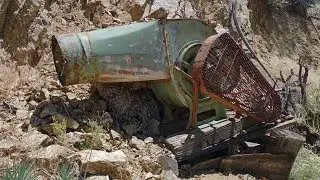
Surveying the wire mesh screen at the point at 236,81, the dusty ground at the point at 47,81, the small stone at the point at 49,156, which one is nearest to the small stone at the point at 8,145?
the dusty ground at the point at 47,81

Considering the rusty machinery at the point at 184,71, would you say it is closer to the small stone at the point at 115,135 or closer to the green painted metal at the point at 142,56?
the green painted metal at the point at 142,56

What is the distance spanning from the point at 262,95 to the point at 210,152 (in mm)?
855

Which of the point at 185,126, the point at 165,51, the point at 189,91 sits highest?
the point at 165,51

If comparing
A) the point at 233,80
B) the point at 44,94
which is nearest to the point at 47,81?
the point at 44,94

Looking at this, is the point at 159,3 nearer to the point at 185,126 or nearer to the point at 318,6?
the point at 185,126

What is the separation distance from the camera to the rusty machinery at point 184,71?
4.71m

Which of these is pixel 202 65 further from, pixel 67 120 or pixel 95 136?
pixel 67 120

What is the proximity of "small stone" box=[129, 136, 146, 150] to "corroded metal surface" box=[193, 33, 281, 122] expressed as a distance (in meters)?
0.77

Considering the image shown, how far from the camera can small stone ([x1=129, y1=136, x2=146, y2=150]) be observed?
4.77 meters

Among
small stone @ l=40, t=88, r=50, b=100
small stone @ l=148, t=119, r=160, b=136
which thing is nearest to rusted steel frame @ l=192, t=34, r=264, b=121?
small stone @ l=148, t=119, r=160, b=136

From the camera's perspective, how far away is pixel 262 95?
5539 millimetres

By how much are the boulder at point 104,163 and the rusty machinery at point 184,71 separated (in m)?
0.76

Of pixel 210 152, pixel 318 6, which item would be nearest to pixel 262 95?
pixel 210 152

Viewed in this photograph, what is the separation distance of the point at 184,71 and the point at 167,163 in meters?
1.06
